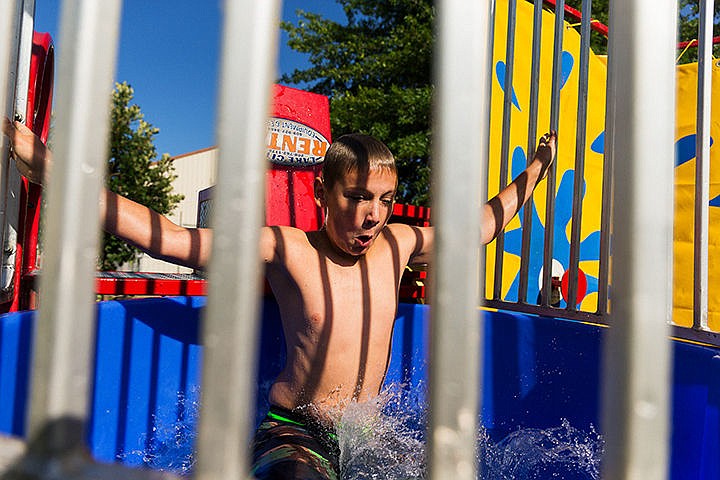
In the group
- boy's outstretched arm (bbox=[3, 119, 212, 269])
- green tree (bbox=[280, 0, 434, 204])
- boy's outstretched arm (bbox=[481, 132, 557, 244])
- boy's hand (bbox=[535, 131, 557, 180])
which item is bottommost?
boy's outstretched arm (bbox=[3, 119, 212, 269])

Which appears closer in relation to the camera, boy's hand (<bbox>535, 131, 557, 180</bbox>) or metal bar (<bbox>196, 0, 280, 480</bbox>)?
metal bar (<bbox>196, 0, 280, 480</bbox>)

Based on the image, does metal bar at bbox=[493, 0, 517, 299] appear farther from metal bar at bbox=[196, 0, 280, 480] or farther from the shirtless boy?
metal bar at bbox=[196, 0, 280, 480]

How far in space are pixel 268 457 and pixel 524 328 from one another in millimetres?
770

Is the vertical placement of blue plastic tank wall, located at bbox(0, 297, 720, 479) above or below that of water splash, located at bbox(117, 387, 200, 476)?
above

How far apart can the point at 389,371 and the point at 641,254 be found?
1.28m

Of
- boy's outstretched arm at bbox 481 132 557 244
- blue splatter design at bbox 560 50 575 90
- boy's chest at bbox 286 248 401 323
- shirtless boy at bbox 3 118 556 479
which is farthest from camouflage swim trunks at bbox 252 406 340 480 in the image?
blue splatter design at bbox 560 50 575 90

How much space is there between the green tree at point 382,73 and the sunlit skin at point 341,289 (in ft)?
17.8

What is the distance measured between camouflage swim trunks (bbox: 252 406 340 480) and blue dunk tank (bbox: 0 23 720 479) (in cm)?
25

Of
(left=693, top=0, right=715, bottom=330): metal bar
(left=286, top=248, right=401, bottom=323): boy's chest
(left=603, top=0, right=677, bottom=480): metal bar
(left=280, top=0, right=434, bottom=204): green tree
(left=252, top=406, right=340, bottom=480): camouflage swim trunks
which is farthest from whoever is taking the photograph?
(left=280, top=0, right=434, bottom=204): green tree

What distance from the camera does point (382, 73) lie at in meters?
8.17

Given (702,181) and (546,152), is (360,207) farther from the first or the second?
(702,181)

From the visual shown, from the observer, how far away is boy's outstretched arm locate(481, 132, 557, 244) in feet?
4.36

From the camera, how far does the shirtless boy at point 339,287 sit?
1.21 meters

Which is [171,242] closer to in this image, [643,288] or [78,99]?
[78,99]
